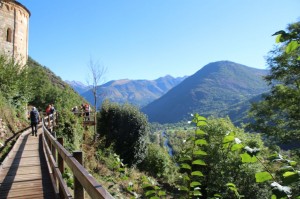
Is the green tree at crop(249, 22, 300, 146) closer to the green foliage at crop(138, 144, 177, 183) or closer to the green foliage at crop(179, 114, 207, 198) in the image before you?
the green foliage at crop(138, 144, 177, 183)

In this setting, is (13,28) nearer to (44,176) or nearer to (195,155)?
(44,176)

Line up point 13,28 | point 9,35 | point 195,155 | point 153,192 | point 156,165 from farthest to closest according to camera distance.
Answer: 1. point 13,28
2. point 9,35
3. point 156,165
4. point 153,192
5. point 195,155

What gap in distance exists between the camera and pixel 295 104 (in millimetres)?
20312

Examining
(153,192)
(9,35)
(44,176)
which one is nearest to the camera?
(153,192)

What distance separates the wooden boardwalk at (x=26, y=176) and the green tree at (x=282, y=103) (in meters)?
15.5

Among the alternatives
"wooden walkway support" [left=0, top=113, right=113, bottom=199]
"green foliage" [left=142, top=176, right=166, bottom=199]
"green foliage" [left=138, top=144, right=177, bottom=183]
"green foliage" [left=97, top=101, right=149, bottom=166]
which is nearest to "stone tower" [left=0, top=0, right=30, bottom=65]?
"green foliage" [left=97, top=101, right=149, bottom=166]

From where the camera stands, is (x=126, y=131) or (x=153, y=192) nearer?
(x=153, y=192)

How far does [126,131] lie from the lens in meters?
27.5

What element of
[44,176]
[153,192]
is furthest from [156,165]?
[153,192]

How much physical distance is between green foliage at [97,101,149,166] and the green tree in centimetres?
966

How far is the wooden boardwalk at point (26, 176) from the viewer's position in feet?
21.9

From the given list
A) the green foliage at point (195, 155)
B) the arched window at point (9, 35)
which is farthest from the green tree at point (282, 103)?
the arched window at point (9, 35)

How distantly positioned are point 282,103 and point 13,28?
97.2ft

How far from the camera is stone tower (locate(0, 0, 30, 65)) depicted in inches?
1356
